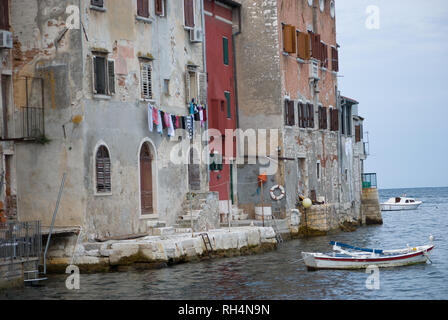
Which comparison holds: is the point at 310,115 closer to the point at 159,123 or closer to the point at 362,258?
the point at 159,123

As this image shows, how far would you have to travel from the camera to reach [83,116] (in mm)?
28984

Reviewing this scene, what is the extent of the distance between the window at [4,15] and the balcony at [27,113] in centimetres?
182

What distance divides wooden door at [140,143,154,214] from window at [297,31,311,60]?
51.2ft

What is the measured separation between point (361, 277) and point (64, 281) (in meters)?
9.20

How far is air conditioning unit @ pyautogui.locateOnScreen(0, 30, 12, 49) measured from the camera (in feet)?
92.6

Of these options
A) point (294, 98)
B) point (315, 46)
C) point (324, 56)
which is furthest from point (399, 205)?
point (294, 98)

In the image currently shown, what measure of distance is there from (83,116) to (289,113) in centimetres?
1727

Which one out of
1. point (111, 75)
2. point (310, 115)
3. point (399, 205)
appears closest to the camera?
point (111, 75)

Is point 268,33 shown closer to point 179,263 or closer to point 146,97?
point 146,97

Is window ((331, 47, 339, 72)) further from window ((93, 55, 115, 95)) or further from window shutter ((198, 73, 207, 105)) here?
window ((93, 55, 115, 95))

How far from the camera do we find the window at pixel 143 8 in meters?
31.8

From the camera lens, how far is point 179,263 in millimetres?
29781

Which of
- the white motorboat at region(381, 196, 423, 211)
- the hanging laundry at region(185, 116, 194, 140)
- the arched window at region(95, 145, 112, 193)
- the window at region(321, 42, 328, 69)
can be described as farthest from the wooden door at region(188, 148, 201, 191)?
the white motorboat at region(381, 196, 423, 211)

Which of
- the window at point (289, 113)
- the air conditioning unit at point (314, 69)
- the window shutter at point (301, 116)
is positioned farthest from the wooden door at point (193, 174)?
the air conditioning unit at point (314, 69)
